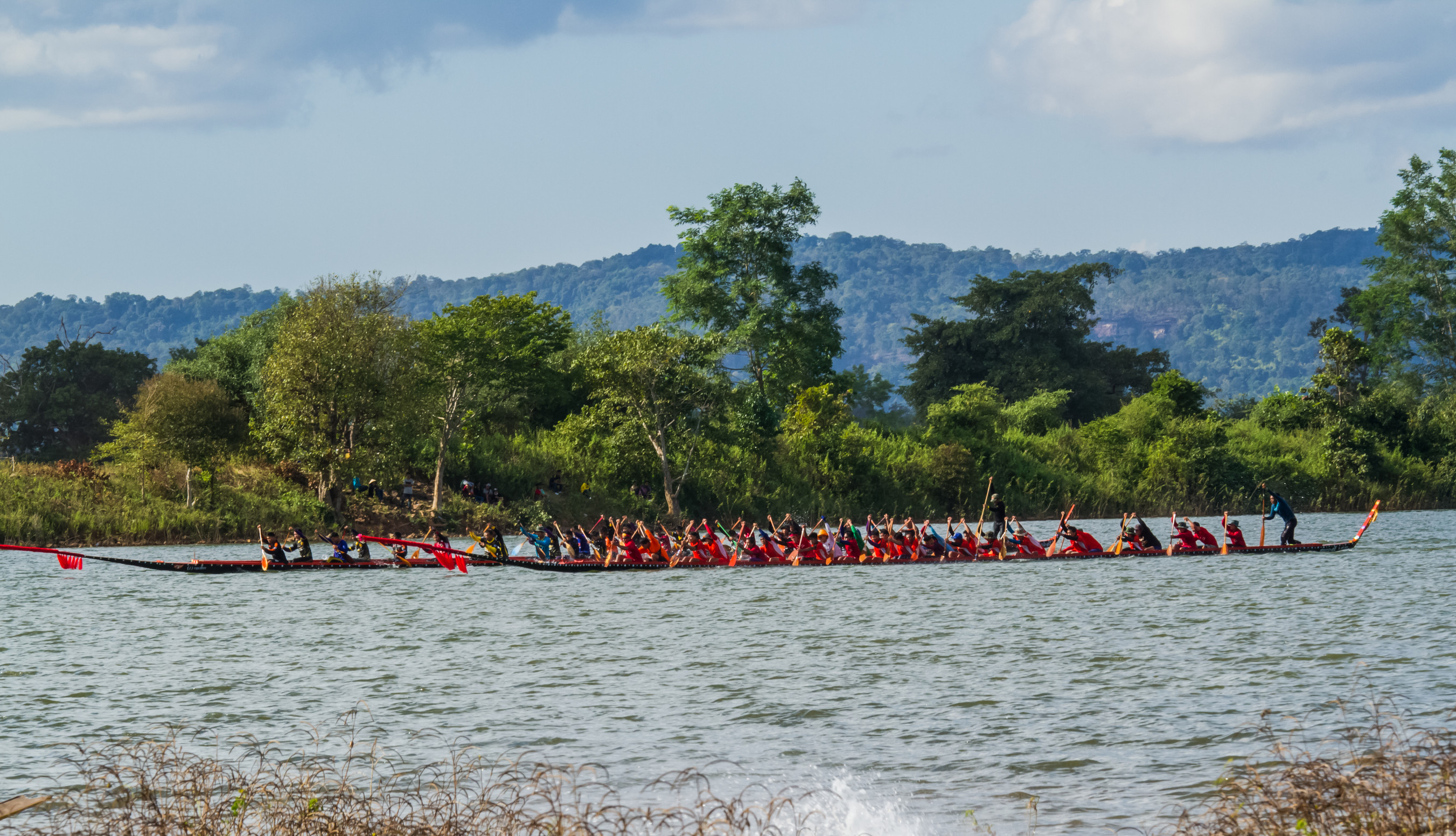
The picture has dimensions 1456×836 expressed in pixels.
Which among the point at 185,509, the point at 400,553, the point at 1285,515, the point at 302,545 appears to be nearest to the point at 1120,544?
the point at 1285,515

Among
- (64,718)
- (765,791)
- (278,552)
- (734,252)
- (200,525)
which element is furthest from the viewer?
(734,252)

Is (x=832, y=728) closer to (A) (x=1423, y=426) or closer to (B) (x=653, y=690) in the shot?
(B) (x=653, y=690)

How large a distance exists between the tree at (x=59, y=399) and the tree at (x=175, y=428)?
26796 mm

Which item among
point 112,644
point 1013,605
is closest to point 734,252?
point 1013,605

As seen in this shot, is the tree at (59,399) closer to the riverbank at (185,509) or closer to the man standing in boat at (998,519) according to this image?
the riverbank at (185,509)

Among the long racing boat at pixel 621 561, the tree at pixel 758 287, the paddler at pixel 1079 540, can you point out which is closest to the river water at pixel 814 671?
the long racing boat at pixel 621 561

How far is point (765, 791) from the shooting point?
1200cm

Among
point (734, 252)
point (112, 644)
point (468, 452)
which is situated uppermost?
point (734, 252)

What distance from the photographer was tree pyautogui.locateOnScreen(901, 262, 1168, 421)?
293 feet

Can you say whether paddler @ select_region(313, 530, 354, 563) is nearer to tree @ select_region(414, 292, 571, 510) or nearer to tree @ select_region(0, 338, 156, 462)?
tree @ select_region(414, 292, 571, 510)

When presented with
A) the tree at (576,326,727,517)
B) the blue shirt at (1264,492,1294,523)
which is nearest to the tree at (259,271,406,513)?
the tree at (576,326,727,517)

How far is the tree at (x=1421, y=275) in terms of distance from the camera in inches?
3076

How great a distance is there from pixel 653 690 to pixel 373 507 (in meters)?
35.9

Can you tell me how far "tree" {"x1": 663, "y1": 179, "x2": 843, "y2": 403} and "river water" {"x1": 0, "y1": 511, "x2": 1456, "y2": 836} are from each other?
107ft
